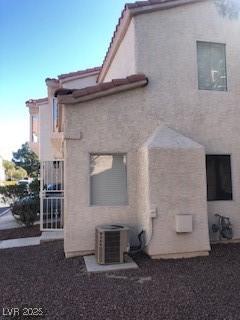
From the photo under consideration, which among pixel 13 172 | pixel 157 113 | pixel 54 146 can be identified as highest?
pixel 13 172

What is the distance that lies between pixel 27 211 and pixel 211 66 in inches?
411

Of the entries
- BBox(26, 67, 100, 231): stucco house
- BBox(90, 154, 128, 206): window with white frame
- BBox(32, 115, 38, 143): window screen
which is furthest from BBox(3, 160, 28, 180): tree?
BBox(90, 154, 128, 206): window with white frame

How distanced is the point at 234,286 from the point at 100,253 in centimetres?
323

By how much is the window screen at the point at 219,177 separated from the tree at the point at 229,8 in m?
4.87

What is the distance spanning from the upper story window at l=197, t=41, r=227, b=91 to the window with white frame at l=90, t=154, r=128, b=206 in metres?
3.81

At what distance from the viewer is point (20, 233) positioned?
12.9 m

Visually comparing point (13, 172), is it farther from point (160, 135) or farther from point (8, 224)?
point (160, 135)

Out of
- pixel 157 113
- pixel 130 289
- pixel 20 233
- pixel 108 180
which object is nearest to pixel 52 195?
pixel 20 233

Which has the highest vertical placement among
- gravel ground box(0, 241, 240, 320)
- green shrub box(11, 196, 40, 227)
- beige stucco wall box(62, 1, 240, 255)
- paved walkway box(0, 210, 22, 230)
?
beige stucco wall box(62, 1, 240, 255)

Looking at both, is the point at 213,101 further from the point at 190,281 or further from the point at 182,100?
the point at 190,281

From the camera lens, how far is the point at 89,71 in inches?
586

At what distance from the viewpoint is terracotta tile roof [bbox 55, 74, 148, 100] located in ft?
28.6

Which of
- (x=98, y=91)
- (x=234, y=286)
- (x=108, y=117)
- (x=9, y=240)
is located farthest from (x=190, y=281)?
(x=9, y=240)

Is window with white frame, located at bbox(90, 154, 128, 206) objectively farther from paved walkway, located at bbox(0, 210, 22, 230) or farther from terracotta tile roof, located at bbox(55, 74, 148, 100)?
paved walkway, located at bbox(0, 210, 22, 230)
